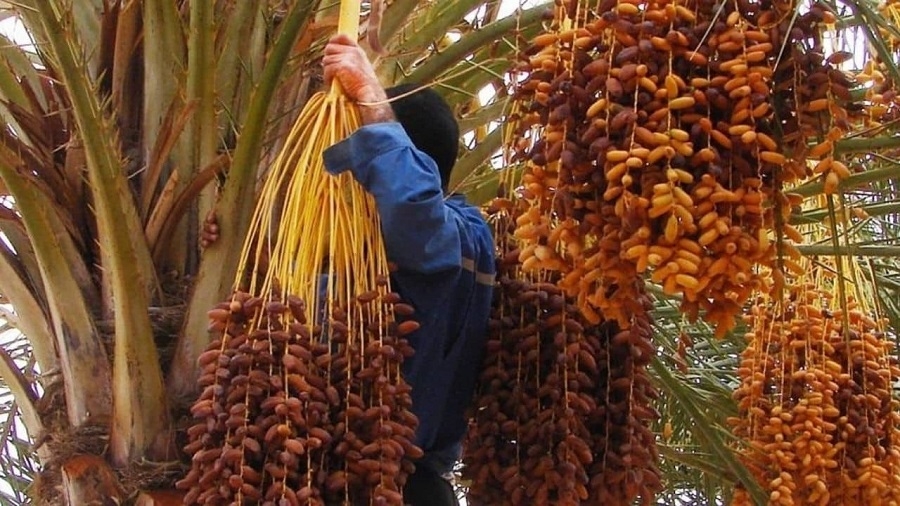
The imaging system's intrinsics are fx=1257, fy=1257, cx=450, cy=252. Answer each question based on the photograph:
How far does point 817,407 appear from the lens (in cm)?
250

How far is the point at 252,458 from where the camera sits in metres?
1.50

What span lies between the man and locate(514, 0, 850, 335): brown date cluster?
0.27 metres

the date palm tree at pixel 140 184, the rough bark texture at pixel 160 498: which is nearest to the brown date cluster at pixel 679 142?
the date palm tree at pixel 140 184

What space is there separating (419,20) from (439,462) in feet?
3.34

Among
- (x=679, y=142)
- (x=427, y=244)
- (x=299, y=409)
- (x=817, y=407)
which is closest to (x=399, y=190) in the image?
(x=427, y=244)

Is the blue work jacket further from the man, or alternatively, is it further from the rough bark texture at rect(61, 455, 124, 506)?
the rough bark texture at rect(61, 455, 124, 506)

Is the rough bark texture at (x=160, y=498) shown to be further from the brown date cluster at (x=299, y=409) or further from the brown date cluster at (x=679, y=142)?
the brown date cluster at (x=679, y=142)

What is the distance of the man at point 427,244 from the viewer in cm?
170

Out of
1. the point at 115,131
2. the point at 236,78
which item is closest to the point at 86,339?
the point at 115,131

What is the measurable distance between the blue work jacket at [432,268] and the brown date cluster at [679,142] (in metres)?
0.26

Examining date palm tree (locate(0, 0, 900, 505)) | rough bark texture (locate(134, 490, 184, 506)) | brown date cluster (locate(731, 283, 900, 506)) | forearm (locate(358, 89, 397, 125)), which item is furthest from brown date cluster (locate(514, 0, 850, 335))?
brown date cluster (locate(731, 283, 900, 506))

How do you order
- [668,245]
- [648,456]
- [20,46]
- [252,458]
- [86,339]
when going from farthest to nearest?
[20,46] → [86,339] → [648,456] → [252,458] → [668,245]

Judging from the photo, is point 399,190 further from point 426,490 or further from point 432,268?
point 426,490

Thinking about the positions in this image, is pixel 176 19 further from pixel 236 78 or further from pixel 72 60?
pixel 72 60
